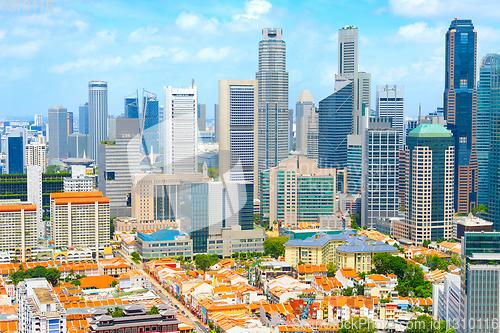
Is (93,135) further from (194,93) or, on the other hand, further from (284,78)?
(194,93)

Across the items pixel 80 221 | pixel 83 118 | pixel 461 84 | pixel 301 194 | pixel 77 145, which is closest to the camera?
pixel 80 221

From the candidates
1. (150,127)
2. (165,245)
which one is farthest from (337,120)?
(165,245)

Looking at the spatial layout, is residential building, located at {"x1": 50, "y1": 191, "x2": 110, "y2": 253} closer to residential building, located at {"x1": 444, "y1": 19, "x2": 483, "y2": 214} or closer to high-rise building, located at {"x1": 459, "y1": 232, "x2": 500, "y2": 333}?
high-rise building, located at {"x1": 459, "y1": 232, "x2": 500, "y2": 333}

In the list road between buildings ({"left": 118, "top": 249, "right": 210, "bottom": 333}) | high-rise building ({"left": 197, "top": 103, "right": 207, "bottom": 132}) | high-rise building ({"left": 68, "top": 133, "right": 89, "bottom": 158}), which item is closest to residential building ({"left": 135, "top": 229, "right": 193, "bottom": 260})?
road between buildings ({"left": 118, "top": 249, "right": 210, "bottom": 333})

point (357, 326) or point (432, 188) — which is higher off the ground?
point (432, 188)

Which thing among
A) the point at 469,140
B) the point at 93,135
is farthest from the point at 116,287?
the point at 93,135

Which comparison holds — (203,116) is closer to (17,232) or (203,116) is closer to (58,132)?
(58,132)
